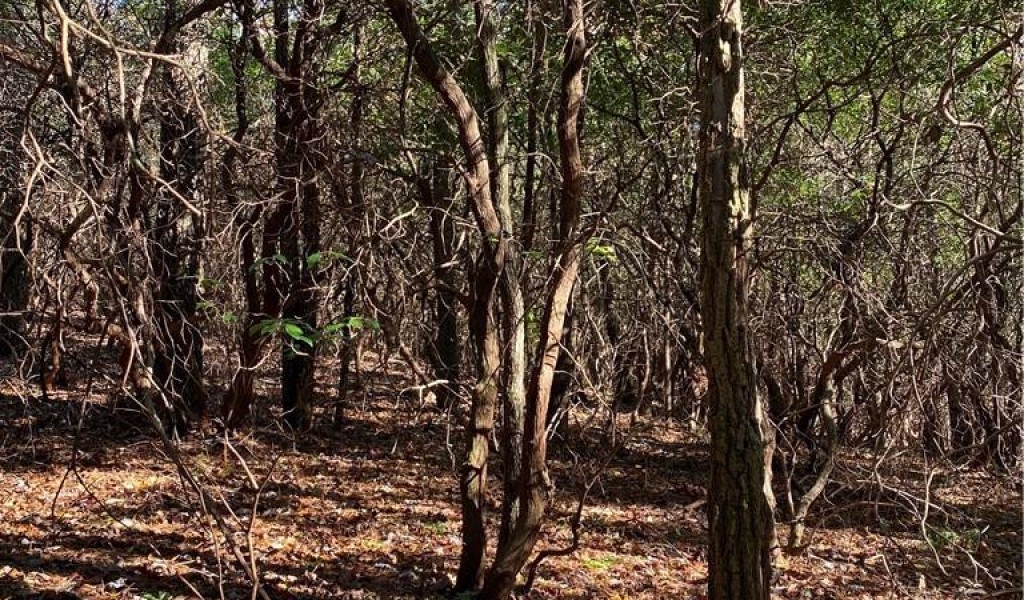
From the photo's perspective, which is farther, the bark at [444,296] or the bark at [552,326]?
the bark at [444,296]

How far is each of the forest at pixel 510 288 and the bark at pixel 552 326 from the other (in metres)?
0.02

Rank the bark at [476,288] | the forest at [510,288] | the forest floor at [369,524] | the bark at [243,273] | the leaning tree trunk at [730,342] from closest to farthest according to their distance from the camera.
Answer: the leaning tree trunk at [730,342]
the forest at [510,288]
the bark at [476,288]
the forest floor at [369,524]
the bark at [243,273]

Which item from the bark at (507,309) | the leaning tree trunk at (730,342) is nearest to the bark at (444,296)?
the bark at (507,309)

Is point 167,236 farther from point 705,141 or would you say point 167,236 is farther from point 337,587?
point 705,141

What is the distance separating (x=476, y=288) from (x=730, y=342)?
2080mm

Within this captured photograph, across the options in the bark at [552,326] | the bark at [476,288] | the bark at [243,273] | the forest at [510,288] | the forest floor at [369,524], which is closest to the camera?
the forest at [510,288]

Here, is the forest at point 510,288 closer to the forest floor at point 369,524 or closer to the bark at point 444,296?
the forest floor at point 369,524

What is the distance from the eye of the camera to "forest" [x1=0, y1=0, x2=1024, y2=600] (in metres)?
4.36

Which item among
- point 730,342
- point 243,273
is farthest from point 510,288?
point 243,273

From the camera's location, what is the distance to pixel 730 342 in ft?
12.9

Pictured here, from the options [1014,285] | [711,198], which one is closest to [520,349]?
[711,198]

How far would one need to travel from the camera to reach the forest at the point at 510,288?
436 cm

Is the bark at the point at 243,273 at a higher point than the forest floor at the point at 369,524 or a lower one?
higher

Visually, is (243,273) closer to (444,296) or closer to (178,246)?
(178,246)
